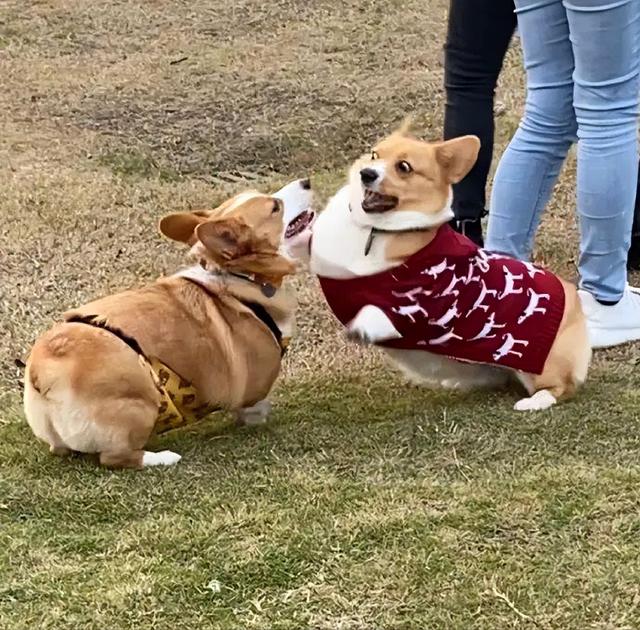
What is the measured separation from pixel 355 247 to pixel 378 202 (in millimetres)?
126

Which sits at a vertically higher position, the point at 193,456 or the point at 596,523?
the point at 596,523

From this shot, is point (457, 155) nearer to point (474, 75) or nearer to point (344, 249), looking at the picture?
point (344, 249)

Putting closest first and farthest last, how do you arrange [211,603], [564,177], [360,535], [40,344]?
[211,603]
[360,535]
[40,344]
[564,177]

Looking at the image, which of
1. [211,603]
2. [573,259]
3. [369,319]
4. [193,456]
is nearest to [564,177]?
[573,259]

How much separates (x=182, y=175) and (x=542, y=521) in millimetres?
3172

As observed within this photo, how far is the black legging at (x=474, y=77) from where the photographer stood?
314cm

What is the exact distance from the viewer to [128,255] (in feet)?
12.7

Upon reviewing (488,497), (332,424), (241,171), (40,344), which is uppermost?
(40,344)

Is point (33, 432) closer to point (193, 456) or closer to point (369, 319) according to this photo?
point (193, 456)

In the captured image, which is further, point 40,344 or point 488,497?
point 40,344

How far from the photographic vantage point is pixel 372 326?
2.49 meters

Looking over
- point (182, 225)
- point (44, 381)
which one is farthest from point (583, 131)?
point (44, 381)

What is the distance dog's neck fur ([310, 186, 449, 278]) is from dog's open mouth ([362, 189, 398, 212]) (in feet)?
0.19

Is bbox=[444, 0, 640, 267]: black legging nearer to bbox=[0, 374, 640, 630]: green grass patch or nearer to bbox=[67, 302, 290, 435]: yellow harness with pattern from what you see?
bbox=[0, 374, 640, 630]: green grass patch
